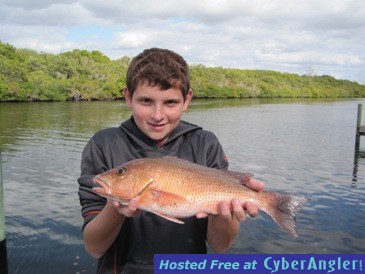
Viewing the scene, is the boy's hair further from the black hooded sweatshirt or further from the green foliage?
the green foliage

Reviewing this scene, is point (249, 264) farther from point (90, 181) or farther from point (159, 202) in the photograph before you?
point (90, 181)

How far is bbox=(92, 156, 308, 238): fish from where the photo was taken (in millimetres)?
2691

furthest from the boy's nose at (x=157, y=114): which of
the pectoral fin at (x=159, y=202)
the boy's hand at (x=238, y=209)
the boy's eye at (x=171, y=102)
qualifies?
the boy's hand at (x=238, y=209)

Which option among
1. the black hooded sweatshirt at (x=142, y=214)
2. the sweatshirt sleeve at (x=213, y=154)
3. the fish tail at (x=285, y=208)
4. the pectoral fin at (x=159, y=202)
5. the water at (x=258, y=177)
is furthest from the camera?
the water at (x=258, y=177)

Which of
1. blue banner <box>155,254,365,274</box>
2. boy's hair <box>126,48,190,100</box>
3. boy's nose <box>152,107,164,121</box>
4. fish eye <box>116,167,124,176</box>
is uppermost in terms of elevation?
boy's hair <box>126,48,190,100</box>

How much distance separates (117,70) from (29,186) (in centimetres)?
9308

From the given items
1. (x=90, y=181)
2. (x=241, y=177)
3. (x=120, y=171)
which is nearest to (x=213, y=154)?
(x=241, y=177)

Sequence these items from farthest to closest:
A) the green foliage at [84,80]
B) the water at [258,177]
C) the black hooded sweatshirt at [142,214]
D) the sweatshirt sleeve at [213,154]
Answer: the green foliage at [84,80] < the water at [258,177] < the sweatshirt sleeve at [213,154] < the black hooded sweatshirt at [142,214]

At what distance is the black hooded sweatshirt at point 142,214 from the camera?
300 cm

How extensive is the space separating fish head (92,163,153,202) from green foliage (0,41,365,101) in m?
67.4

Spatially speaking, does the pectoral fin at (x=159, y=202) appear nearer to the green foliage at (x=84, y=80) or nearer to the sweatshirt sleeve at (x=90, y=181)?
the sweatshirt sleeve at (x=90, y=181)

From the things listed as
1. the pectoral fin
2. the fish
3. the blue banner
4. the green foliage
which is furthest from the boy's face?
the green foliage

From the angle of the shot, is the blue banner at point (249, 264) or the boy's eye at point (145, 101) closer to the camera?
the blue banner at point (249, 264)

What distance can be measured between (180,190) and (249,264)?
0.70m
